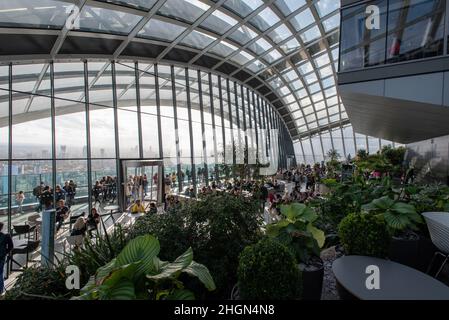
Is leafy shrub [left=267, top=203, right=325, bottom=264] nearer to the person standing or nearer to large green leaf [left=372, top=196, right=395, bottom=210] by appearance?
large green leaf [left=372, top=196, right=395, bottom=210]

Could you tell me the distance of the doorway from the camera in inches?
460

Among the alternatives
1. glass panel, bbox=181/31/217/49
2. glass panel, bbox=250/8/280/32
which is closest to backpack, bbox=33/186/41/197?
glass panel, bbox=181/31/217/49

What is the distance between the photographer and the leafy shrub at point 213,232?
2.77 meters

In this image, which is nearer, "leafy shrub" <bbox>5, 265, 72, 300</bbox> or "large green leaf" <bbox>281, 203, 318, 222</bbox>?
"leafy shrub" <bbox>5, 265, 72, 300</bbox>

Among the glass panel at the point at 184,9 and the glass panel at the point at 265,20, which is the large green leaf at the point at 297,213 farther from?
the glass panel at the point at 265,20

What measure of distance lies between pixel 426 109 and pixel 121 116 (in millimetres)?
11121

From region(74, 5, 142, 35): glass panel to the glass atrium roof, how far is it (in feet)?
0.11

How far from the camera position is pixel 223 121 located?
18.4 metres

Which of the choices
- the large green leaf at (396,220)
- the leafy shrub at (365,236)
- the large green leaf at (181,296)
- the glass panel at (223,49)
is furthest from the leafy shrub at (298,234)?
the glass panel at (223,49)

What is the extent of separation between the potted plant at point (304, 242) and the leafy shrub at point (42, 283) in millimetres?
2128

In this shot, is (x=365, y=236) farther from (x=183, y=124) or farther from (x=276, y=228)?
(x=183, y=124)

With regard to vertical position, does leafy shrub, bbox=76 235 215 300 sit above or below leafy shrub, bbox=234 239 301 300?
above

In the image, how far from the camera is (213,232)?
2.94 metres
